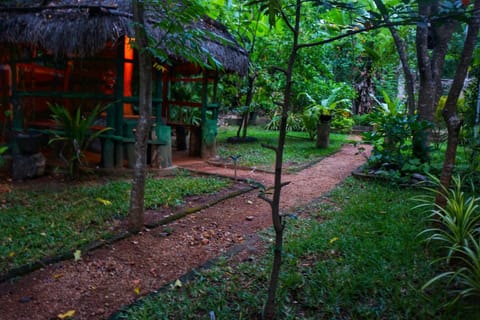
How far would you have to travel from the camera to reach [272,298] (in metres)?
2.40

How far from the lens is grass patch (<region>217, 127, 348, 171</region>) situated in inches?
316

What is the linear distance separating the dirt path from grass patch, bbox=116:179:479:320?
0.84ft

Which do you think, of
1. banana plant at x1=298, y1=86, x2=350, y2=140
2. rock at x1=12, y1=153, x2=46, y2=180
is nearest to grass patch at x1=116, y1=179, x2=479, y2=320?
rock at x1=12, y1=153, x2=46, y2=180

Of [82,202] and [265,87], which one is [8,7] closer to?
[82,202]

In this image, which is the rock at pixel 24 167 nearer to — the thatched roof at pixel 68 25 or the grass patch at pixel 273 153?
the thatched roof at pixel 68 25

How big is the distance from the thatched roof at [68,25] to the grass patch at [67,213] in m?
2.02

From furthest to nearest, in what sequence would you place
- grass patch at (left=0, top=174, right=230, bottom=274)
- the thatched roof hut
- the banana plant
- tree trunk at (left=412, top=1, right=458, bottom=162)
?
the banana plant → tree trunk at (left=412, top=1, right=458, bottom=162) → the thatched roof hut → grass patch at (left=0, top=174, right=230, bottom=274)

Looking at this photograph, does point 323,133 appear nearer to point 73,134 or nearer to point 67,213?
point 73,134

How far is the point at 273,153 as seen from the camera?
362 inches

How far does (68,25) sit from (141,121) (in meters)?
2.96

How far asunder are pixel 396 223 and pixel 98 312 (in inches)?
116

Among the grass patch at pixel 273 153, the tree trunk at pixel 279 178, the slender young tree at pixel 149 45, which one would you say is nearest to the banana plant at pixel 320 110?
the grass patch at pixel 273 153

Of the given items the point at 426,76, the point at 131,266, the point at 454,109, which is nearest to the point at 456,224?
the point at 454,109

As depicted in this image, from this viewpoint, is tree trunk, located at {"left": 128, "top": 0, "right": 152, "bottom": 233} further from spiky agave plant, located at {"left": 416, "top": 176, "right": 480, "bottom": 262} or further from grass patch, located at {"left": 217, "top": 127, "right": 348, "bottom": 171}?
grass patch, located at {"left": 217, "top": 127, "right": 348, "bottom": 171}
